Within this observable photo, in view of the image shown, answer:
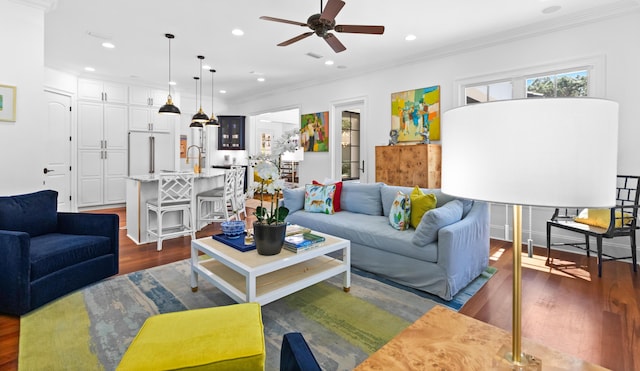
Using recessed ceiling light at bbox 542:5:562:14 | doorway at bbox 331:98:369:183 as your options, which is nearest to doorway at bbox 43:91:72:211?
doorway at bbox 331:98:369:183

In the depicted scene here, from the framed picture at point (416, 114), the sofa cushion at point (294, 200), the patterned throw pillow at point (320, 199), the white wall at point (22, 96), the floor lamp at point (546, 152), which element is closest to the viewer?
the floor lamp at point (546, 152)

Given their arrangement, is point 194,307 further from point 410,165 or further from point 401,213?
point 410,165

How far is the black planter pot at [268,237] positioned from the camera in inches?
89.6

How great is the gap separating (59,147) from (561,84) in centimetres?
813

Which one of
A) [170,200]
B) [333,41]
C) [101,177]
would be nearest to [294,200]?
[170,200]

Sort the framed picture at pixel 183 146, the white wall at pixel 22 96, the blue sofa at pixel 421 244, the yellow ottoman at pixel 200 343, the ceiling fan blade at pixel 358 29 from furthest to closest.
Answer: the framed picture at pixel 183 146, the white wall at pixel 22 96, the ceiling fan blade at pixel 358 29, the blue sofa at pixel 421 244, the yellow ottoman at pixel 200 343

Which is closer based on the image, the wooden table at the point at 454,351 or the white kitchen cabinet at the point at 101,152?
the wooden table at the point at 454,351

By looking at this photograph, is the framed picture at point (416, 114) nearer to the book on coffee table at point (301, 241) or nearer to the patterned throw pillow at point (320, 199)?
the patterned throw pillow at point (320, 199)

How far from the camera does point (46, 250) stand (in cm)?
244

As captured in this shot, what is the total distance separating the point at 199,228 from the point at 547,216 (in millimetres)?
4781

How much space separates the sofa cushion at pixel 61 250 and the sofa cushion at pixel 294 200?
6.31 ft

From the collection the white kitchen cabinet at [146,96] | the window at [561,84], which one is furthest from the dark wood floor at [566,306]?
the white kitchen cabinet at [146,96]

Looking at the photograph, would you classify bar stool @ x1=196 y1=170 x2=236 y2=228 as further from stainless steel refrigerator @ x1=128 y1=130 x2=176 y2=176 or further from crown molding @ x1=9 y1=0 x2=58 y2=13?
stainless steel refrigerator @ x1=128 y1=130 x2=176 y2=176

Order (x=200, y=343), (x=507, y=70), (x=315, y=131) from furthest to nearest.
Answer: (x=315, y=131) → (x=507, y=70) → (x=200, y=343)
